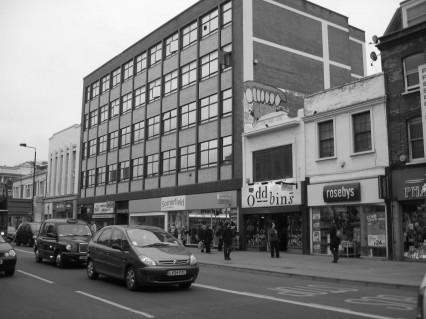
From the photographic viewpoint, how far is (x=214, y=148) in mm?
32000

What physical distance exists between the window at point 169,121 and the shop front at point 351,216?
52.3 ft

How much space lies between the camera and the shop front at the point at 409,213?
1908 centimetres

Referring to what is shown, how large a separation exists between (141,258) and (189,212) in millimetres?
22905

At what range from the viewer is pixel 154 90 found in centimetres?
4022

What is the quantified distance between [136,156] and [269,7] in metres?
17.9

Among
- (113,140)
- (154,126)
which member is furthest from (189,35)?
(113,140)

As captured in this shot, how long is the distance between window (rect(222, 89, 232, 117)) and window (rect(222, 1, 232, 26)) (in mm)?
5063

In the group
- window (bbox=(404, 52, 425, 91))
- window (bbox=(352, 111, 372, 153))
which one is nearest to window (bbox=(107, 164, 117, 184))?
window (bbox=(352, 111, 372, 153))

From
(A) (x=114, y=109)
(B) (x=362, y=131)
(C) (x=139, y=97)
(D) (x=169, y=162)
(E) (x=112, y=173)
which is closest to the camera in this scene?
(B) (x=362, y=131)

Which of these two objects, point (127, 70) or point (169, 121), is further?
point (127, 70)

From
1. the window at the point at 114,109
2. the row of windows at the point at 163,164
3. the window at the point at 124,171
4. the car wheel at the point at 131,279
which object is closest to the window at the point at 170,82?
the row of windows at the point at 163,164

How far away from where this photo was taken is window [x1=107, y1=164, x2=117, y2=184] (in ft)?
149

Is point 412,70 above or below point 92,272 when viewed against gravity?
above

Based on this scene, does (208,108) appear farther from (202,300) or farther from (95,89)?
(202,300)
